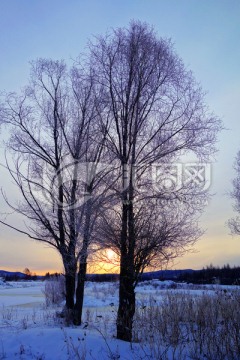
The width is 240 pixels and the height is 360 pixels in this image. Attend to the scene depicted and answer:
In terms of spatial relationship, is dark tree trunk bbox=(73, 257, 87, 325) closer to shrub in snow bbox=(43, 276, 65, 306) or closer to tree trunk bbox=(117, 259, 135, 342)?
tree trunk bbox=(117, 259, 135, 342)

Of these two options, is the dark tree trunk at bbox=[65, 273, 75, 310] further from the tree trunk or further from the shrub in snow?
the shrub in snow

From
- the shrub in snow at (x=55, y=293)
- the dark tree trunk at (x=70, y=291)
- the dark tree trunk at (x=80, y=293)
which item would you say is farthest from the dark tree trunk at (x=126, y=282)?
the shrub in snow at (x=55, y=293)

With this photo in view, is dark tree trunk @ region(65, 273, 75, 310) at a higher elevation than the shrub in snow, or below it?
higher

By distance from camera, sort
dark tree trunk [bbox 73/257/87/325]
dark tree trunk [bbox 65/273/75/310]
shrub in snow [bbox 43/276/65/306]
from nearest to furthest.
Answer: dark tree trunk [bbox 73/257/87/325]
dark tree trunk [bbox 65/273/75/310]
shrub in snow [bbox 43/276/65/306]

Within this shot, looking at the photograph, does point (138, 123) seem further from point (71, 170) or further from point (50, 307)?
point (50, 307)

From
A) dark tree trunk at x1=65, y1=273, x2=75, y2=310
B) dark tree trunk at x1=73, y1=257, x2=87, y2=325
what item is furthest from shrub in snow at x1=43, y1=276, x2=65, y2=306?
dark tree trunk at x1=73, y1=257, x2=87, y2=325

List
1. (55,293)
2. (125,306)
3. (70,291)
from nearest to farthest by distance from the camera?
(125,306) → (70,291) → (55,293)

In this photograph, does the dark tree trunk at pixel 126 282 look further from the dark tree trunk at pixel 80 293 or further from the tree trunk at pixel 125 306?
the dark tree trunk at pixel 80 293

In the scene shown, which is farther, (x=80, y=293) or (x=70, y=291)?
(x=70, y=291)

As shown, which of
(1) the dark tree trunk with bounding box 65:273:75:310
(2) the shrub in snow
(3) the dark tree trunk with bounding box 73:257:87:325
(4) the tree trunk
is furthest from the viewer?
(2) the shrub in snow

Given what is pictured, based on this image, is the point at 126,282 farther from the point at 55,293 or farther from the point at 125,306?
the point at 55,293

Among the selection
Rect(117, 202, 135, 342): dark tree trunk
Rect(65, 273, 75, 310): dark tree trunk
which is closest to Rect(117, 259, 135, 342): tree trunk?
Rect(117, 202, 135, 342): dark tree trunk

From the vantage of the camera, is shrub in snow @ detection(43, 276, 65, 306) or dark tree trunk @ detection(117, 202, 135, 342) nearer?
dark tree trunk @ detection(117, 202, 135, 342)

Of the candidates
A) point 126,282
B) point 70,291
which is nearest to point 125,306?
point 126,282
